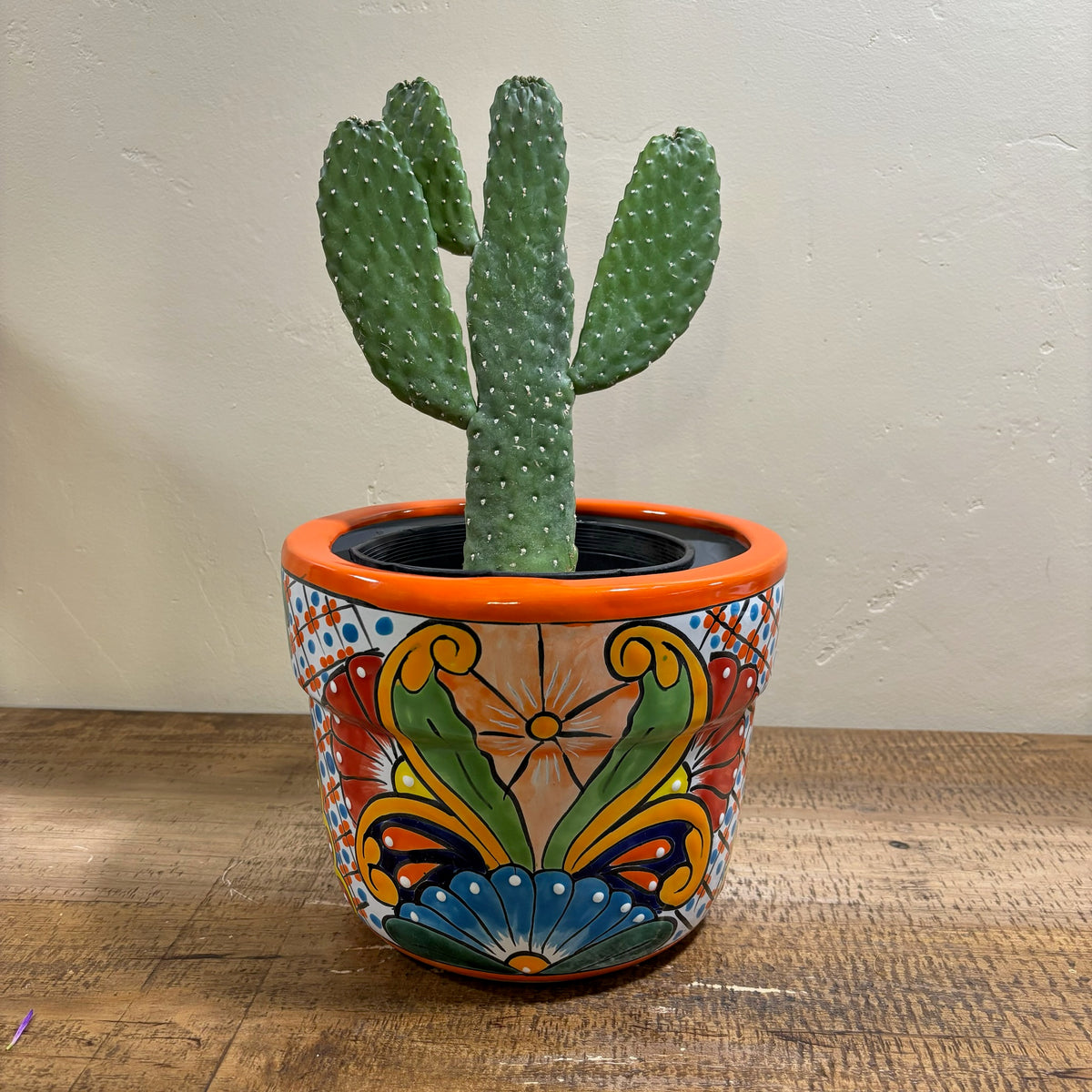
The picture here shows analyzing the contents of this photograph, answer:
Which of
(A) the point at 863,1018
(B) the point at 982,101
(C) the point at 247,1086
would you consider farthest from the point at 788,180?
(C) the point at 247,1086

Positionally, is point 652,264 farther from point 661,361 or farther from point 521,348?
point 661,361

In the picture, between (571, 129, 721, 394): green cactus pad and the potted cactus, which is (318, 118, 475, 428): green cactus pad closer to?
the potted cactus

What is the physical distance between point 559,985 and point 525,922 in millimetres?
77

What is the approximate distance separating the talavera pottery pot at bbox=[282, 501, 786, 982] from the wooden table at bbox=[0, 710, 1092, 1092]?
0.05 metres

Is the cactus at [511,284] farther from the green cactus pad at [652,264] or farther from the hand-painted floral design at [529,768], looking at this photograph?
the hand-painted floral design at [529,768]

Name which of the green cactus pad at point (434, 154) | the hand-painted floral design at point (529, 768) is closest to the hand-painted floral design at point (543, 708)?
the hand-painted floral design at point (529, 768)

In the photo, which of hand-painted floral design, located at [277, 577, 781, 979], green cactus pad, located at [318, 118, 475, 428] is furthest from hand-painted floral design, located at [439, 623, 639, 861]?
green cactus pad, located at [318, 118, 475, 428]

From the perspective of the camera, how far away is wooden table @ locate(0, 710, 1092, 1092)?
0.65 metres

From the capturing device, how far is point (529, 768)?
2.21ft

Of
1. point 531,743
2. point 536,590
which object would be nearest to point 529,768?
point 531,743

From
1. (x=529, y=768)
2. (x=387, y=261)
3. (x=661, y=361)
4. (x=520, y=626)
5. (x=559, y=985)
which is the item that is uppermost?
(x=387, y=261)

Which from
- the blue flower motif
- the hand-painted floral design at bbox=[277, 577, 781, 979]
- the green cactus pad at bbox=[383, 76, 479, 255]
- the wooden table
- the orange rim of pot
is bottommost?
the wooden table

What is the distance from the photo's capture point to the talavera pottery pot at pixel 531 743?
648 mm

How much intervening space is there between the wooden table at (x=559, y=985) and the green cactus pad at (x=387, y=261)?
1.48ft
